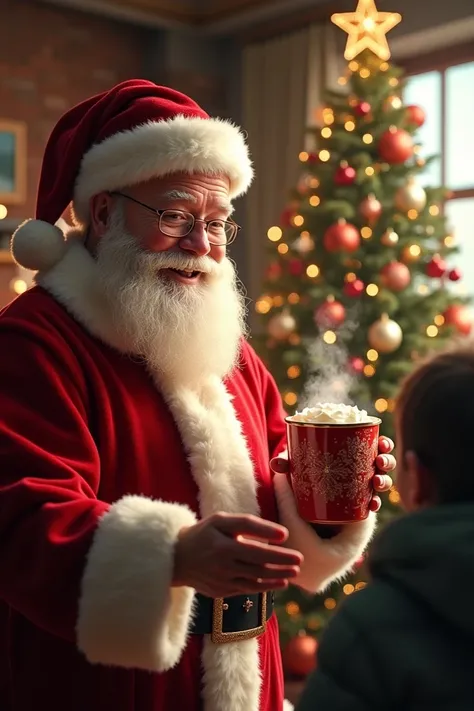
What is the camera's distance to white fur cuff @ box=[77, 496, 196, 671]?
1.28m

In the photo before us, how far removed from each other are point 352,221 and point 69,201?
2.44 meters

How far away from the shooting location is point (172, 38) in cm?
600

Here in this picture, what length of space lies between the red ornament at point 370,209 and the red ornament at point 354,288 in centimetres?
30

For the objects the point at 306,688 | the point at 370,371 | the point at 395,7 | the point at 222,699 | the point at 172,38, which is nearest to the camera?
the point at 306,688

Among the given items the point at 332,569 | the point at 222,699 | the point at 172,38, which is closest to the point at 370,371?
the point at 332,569

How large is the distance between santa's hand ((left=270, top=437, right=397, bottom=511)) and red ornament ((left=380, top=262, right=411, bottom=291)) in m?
2.27

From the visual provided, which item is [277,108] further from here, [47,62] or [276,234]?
[276,234]

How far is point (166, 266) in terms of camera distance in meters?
1.63

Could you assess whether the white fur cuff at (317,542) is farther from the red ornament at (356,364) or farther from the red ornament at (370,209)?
the red ornament at (370,209)

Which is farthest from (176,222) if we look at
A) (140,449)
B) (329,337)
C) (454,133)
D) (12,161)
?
(12,161)

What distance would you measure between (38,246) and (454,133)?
157 inches

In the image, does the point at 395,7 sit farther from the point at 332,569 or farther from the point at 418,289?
the point at 332,569

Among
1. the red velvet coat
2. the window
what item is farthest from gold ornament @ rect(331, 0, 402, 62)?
the red velvet coat

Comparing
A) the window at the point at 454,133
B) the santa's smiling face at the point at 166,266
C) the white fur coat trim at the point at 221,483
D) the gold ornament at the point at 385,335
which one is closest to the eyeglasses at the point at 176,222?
the santa's smiling face at the point at 166,266
